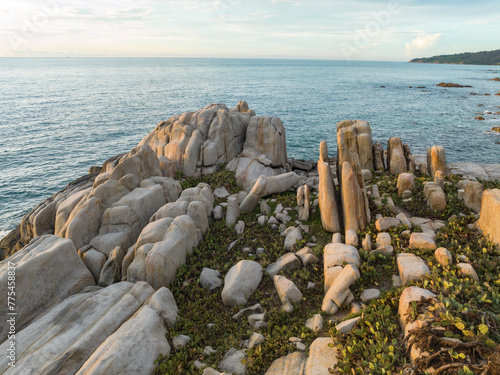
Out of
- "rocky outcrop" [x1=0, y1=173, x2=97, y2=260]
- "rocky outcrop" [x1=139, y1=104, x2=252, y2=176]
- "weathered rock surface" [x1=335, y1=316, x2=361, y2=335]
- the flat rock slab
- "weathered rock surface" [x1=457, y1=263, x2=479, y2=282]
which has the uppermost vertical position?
"rocky outcrop" [x1=139, y1=104, x2=252, y2=176]

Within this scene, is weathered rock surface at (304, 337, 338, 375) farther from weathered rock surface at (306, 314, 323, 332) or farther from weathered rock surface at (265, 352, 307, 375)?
weathered rock surface at (306, 314, 323, 332)

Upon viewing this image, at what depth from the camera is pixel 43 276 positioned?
41.6 ft

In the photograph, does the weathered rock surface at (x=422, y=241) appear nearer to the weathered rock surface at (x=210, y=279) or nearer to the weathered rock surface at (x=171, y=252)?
the weathered rock surface at (x=210, y=279)

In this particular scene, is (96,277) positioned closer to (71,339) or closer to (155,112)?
(71,339)

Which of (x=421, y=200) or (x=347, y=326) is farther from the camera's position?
(x=421, y=200)

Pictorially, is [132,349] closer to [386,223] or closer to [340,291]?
[340,291]

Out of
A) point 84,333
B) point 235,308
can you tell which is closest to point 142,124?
point 235,308

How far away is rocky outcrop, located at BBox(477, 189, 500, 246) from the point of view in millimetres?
13197

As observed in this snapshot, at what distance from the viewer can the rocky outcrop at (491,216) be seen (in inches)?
520

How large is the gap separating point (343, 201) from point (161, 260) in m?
10.3

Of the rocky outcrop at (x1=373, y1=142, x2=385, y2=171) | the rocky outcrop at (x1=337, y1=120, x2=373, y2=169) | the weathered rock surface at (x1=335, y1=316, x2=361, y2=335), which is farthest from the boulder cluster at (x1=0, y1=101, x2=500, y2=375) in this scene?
the rocky outcrop at (x1=373, y1=142, x2=385, y2=171)

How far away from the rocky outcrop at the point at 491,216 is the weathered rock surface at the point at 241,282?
10.4 meters

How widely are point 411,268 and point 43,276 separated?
15.2 m

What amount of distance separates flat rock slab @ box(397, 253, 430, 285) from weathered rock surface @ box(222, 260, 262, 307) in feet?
20.2
